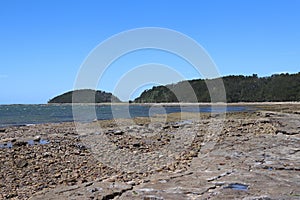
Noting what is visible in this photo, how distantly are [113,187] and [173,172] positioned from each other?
7.07 ft

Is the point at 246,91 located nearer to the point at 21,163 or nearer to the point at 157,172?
the point at 21,163

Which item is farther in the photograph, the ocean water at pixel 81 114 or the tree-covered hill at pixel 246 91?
the tree-covered hill at pixel 246 91

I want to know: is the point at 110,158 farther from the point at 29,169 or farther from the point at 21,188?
the point at 21,188

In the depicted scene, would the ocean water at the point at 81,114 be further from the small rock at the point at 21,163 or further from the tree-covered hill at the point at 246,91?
the tree-covered hill at the point at 246,91

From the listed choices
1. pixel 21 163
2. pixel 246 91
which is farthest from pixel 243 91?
pixel 21 163

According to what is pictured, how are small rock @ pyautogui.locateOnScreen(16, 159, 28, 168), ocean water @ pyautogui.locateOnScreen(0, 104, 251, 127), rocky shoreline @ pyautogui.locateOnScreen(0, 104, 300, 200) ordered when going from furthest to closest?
ocean water @ pyautogui.locateOnScreen(0, 104, 251, 127), small rock @ pyautogui.locateOnScreen(16, 159, 28, 168), rocky shoreline @ pyautogui.locateOnScreen(0, 104, 300, 200)

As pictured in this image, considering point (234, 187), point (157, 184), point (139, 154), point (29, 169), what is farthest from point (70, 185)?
point (139, 154)

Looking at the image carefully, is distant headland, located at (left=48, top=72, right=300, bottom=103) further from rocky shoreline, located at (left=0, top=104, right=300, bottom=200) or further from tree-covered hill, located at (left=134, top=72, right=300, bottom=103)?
rocky shoreline, located at (left=0, top=104, right=300, bottom=200)

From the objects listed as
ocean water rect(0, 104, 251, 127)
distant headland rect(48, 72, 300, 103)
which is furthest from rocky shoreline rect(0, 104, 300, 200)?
distant headland rect(48, 72, 300, 103)

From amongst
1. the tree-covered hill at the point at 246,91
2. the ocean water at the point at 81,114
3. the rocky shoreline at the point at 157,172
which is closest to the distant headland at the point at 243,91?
the tree-covered hill at the point at 246,91

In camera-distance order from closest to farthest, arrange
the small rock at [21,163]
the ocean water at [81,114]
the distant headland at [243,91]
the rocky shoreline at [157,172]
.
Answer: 1. the rocky shoreline at [157,172]
2. the small rock at [21,163]
3. the ocean water at [81,114]
4. the distant headland at [243,91]

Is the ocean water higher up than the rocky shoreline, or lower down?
higher up

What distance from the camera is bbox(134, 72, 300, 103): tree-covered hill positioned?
128875mm

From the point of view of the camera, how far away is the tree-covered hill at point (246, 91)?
5074 inches
